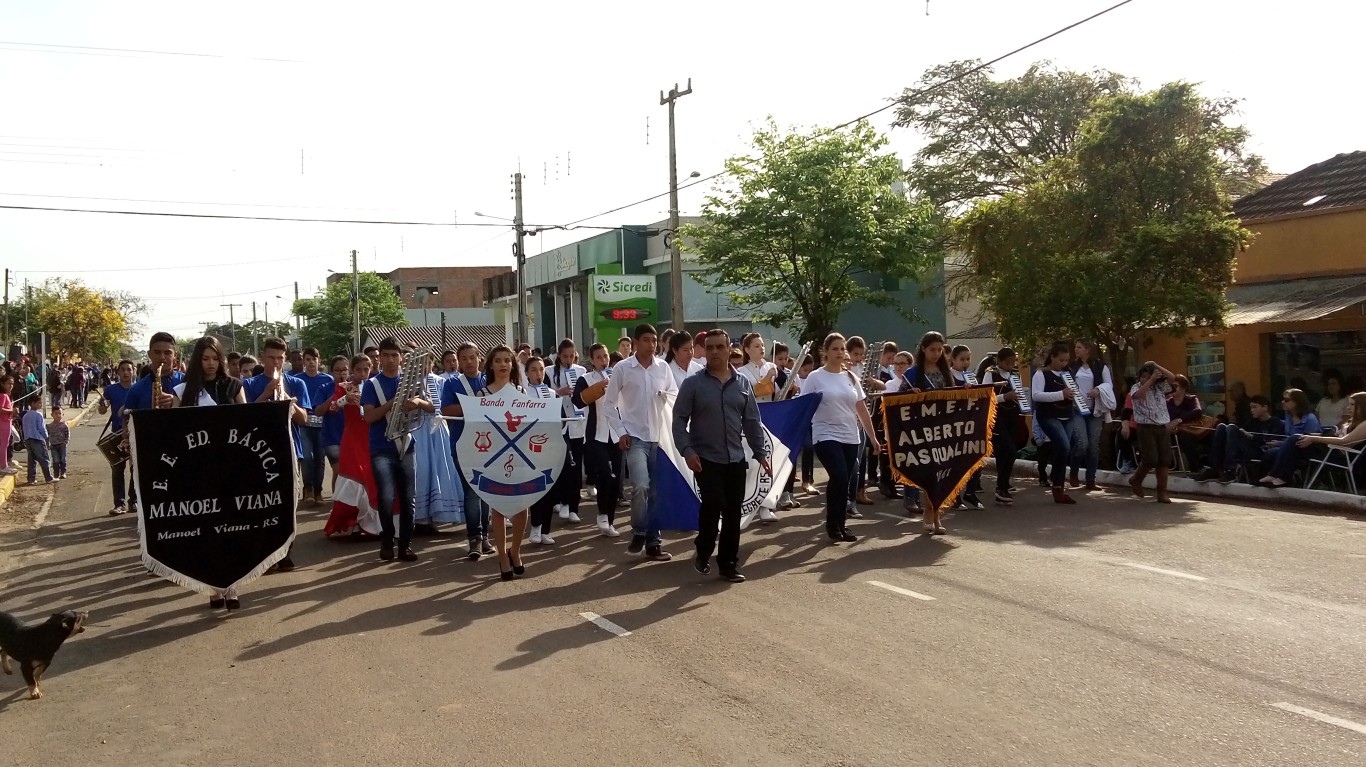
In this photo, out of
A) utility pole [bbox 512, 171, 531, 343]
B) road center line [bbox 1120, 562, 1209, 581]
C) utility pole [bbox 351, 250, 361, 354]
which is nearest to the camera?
road center line [bbox 1120, 562, 1209, 581]

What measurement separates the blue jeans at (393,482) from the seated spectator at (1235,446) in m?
9.25

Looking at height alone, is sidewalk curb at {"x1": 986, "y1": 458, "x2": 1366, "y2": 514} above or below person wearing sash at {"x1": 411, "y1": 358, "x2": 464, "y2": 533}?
below

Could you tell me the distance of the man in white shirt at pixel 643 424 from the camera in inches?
384

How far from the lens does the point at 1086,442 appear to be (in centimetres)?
1323

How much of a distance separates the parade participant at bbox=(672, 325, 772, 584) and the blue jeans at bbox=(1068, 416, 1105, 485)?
567 centimetres

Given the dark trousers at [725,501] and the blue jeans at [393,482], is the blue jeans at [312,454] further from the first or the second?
the dark trousers at [725,501]

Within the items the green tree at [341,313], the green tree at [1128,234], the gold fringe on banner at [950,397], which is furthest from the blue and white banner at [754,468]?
the green tree at [341,313]

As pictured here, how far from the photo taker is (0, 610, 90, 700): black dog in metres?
6.03

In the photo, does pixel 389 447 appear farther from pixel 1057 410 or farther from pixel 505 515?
pixel 1057 410

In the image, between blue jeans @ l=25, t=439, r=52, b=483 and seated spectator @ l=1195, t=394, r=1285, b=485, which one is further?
blue jeans @ l=25, t=439, r=52, b=483

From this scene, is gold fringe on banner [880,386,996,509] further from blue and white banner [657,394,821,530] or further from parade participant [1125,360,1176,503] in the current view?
parade participant [1125,360,1176,503]

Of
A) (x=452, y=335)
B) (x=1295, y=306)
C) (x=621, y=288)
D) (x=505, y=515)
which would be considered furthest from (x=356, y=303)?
(x=505, y=515)

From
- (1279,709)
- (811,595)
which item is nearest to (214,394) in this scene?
(811,595)

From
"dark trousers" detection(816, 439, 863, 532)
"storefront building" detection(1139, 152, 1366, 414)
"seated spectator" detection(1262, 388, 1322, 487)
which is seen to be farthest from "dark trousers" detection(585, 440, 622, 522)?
"storefront building" detection(1139, 152, 1366, 414)
